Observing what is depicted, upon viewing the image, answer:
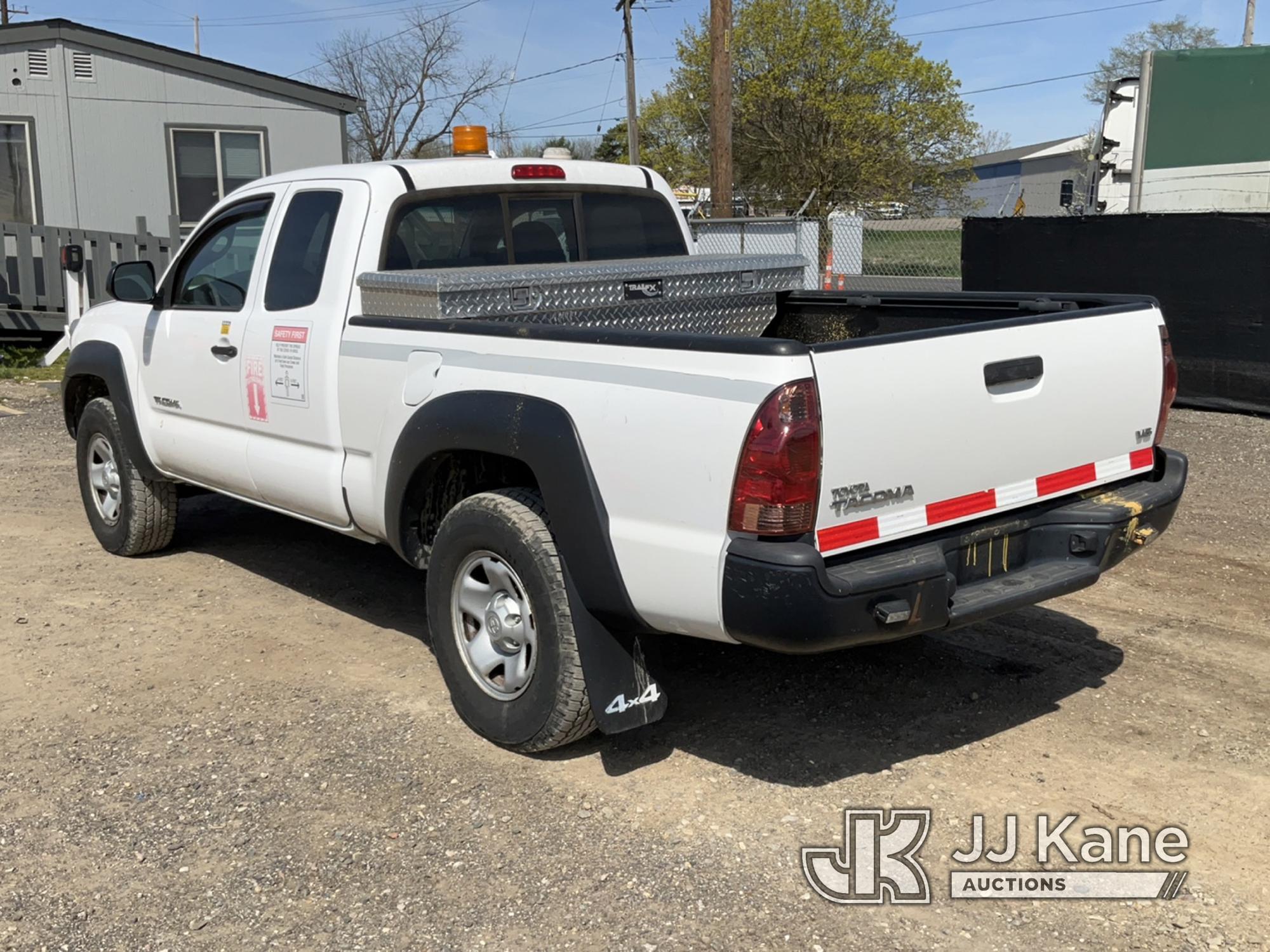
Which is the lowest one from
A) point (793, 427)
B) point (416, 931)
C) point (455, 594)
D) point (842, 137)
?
point (416, 931)

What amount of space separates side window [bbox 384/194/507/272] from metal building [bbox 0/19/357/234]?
1218 centimetres

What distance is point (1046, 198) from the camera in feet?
153

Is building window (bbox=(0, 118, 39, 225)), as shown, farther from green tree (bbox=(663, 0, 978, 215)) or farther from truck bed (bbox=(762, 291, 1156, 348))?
green tree (bbox=(663, 0, 978, 215))

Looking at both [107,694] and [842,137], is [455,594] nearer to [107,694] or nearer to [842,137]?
[107,694]

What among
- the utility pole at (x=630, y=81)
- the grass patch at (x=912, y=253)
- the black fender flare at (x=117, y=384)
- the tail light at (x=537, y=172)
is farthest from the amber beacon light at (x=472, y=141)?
the utility pole at (x=630, y=81)

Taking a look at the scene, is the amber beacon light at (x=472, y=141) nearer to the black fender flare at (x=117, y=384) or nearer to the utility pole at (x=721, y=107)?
the black fender flare at (x=117, y=384)

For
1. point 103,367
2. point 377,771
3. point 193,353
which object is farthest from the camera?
point 103,367

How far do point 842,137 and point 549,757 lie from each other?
3679 centimetres

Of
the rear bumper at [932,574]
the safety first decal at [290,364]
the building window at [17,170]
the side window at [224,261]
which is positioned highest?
the building window at [17,170]

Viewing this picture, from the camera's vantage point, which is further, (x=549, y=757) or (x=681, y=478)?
(x=549, y=757)

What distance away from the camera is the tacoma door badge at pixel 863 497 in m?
3.34

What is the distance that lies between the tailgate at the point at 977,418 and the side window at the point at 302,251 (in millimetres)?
Result: 2384

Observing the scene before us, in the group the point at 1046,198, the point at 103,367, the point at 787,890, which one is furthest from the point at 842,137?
the point at 787,890

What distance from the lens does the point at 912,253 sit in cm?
1817
